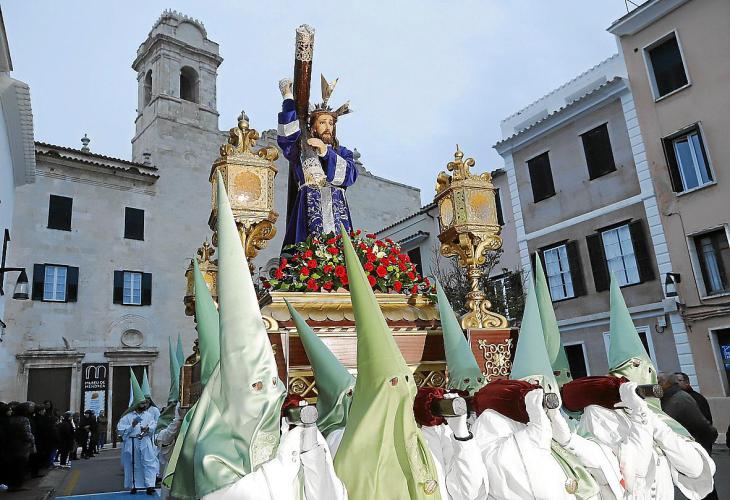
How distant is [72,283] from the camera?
68.4 feet

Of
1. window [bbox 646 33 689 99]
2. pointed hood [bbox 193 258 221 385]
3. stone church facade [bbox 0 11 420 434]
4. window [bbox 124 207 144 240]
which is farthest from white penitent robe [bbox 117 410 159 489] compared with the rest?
window [bbox 646 33 689 99]

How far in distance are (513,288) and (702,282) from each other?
512 cm

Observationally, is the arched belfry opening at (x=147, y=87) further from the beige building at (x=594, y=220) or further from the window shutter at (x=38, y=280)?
the beige building at (x=594, y=220)

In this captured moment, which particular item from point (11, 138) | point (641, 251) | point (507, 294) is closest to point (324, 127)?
point (507, 294)

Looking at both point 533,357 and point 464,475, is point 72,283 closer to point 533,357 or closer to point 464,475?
point 533,357

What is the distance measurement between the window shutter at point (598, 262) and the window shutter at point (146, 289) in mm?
15989

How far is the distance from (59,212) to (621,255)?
19.2 m

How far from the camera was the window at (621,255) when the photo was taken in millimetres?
14664

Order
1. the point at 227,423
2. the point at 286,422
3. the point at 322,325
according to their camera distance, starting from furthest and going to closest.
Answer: the point at 322,325 → the point at 286,422 → the point at 227,423

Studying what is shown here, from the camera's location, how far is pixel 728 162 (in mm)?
13227

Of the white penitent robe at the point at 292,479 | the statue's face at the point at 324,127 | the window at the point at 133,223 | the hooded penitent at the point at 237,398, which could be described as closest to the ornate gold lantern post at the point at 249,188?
the statue's face at the point at 324,127

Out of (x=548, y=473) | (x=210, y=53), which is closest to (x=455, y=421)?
(x=548, y=473)

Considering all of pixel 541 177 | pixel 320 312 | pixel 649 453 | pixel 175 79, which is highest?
pixel 175 79

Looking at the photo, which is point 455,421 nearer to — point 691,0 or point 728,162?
point 728,162
